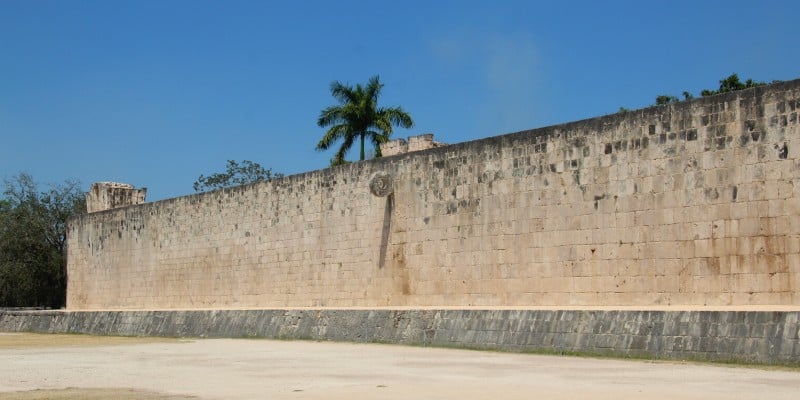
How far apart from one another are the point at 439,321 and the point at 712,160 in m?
4.74

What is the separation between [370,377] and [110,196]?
75.9ft

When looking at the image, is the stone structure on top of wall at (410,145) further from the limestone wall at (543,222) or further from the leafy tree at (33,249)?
the leafy tree at (33,249)

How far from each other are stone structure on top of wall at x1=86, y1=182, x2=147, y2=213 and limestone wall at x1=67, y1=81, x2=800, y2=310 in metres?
5.34

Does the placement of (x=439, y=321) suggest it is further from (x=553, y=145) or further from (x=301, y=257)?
(x=301, y=257)

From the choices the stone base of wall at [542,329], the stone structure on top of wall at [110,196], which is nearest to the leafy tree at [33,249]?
the stone structure on top of wall at [110,196]

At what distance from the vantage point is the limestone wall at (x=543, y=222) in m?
13.4

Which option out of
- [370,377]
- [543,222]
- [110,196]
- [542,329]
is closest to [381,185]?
[543,222]

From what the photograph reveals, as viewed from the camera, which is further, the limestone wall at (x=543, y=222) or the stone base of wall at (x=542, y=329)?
the limestone wall at (x=543, y=222)

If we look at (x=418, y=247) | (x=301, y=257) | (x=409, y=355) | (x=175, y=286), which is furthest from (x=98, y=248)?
(x=409, y=355)

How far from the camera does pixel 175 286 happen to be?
2584 centimetres

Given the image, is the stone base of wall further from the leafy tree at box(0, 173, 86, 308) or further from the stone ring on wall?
the leafy tree at box(0, 173, 86, 308)

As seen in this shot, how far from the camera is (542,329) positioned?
11.6 meters

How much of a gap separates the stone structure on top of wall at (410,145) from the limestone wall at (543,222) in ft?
2.28

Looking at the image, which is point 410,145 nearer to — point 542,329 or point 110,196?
point 542,329
